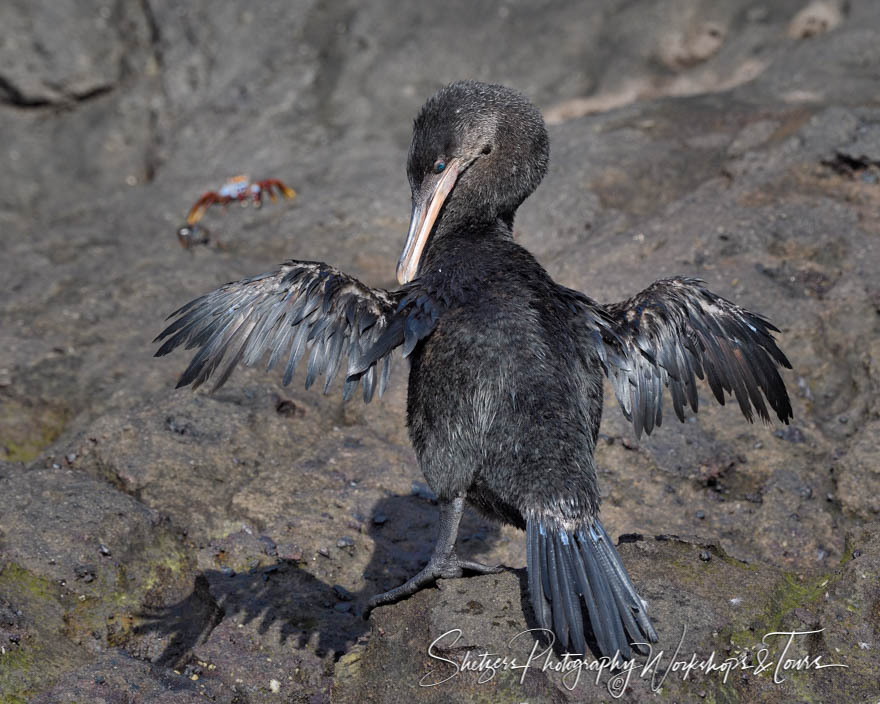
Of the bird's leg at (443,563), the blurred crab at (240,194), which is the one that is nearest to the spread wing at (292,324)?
the bird's leg at (443,563)

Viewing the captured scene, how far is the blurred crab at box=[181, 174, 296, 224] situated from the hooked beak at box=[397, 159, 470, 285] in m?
3.21

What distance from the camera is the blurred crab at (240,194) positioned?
6.88 metres

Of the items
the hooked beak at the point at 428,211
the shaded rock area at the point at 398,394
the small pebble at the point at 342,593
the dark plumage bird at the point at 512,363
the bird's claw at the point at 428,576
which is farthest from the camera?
the hooked beak at the point at 428,211

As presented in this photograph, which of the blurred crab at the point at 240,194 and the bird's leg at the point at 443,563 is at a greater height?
the blurred crab at the point at 240,194

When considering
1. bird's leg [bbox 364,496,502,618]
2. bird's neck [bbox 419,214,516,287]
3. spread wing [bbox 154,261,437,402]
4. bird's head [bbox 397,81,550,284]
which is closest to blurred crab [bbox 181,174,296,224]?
bird's head [bbox 397,81,550,284]

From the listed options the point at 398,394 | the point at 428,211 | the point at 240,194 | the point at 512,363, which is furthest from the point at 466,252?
the point at 240,194

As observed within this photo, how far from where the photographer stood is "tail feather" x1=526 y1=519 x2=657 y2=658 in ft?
8.48

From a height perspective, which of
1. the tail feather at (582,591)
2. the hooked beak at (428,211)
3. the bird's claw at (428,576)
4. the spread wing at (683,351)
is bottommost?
the bird's claw at (428,576)

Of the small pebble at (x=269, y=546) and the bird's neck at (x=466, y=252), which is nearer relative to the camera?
the bird's neck at (x=466, y=252)

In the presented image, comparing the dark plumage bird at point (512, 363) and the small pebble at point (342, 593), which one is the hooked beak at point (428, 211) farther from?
the small pebble at point (342, 593)

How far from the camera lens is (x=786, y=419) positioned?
358cm

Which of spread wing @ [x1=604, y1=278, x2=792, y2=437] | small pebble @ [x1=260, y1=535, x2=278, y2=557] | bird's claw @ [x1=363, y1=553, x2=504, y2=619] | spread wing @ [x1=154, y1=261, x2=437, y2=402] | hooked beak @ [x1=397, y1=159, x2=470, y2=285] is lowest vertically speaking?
small pebble @ [x1=260, y1=535, x2=278, y2=557]

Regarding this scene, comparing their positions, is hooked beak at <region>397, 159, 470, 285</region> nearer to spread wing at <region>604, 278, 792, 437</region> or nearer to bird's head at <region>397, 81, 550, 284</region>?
bird's head at <region>397, 81, 550, 284</region>

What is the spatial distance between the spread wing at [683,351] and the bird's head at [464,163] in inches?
27.8
